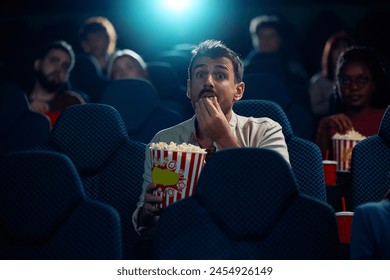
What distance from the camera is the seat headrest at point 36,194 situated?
1994mm

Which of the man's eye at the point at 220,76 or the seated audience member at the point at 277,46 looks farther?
the seated audience member at the point at 277,46

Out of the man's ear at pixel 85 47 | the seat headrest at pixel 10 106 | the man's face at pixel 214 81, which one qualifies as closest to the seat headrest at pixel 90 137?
the man's face at pixel 214 81

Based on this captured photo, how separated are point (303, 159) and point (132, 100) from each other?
1343 millimetres

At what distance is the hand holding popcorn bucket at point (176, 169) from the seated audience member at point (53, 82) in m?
2.19

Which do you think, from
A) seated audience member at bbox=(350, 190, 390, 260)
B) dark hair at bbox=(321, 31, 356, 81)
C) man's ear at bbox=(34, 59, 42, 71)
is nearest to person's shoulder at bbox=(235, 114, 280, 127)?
seated audience member at bbox=(350, 190, 390, 260)

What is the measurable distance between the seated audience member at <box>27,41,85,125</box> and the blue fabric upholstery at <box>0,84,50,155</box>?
516mm

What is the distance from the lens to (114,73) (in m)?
4.55

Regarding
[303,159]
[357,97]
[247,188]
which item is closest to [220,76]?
[303,159]

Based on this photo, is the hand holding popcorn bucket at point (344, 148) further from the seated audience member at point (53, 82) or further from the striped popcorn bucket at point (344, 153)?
the seated audience member at point (53, 82)

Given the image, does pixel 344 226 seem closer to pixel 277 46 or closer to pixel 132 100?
pixel 132 100

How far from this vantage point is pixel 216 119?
2311mm

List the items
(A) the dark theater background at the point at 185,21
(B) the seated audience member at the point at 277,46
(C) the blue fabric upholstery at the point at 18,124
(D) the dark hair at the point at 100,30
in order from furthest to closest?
1. (A) the dark theater background at the point at 185,21
2. (D) the dark hair at the point at 100,30
3. (B) the seated audience member at the point at 277,46
4. (C) the blue fabric upholstery at the point at 18,124
